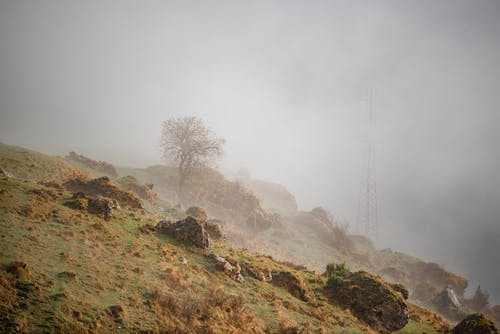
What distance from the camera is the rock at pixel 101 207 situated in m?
18.1

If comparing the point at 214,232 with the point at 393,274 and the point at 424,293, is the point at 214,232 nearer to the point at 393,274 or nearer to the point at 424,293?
the point at 424,293

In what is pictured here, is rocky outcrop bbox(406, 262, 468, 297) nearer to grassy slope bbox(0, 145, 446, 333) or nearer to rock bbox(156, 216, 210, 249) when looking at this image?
grassy slope bbox(0, 145, 446, 333)

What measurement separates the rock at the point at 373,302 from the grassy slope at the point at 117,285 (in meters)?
1.27

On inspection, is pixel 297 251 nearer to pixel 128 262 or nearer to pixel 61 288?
pixel 128 262

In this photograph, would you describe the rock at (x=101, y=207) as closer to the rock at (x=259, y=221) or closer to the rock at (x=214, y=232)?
the rock at (x=214, y=232)

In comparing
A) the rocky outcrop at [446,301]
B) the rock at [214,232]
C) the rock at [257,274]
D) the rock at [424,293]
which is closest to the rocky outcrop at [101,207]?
the rock at [214,232]

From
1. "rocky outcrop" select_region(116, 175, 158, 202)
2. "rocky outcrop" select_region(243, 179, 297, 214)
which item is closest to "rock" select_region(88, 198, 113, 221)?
"rocky outcrop" select_region(116, 175, 158, 202)

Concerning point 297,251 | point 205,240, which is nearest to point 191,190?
point 297,251

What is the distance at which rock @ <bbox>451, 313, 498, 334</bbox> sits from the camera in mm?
18266

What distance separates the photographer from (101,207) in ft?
60.6

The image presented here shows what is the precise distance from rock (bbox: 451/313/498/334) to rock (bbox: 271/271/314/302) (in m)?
11.6

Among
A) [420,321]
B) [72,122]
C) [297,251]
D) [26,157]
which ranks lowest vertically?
[297,251]

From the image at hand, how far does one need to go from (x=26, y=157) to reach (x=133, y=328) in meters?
30.9

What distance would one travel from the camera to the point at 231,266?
57.2 ft
